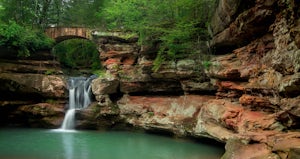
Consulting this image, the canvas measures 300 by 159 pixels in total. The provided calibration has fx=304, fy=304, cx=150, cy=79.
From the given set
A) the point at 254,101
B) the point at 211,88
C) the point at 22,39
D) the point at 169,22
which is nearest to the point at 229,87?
the point at 254,101

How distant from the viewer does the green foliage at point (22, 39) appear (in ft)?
54.5

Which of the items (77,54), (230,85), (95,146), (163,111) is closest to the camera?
(230,85)

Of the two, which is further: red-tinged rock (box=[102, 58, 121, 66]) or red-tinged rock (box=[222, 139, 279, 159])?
red-tinged rock (box=[102, 58, 121, 66])

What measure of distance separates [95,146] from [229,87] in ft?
19.1

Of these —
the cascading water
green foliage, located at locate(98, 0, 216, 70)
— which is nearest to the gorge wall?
the cascading water

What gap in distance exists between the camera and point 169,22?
14.8m

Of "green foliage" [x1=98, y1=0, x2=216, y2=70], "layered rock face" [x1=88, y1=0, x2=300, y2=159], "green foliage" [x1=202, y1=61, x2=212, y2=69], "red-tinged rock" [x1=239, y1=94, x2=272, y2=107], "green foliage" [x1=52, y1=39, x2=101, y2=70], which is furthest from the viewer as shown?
"green foliage" [x1=52, y1=39, x2=101, y2=70]

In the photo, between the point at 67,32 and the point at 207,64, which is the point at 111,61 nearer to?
the point at 67,32

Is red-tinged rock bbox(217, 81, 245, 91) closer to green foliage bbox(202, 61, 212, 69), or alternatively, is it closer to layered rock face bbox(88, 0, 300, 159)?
layered rock face bbox(88, 0, 300, 159)

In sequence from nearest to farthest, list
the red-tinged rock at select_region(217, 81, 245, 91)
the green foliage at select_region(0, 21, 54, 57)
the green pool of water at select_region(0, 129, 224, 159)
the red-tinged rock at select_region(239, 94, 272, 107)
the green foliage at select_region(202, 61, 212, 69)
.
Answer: the red-tinged rock at select_region(239, 94, 272, 107) < the red-tinged rock at select_region(217, 81, 245, 91) < the green pool of water at select_region(0, 129, 224, 159) < the green foliage at select_region(202, 61, 212, 69) < the green foliage at select_region(0, 21, 54, 57)

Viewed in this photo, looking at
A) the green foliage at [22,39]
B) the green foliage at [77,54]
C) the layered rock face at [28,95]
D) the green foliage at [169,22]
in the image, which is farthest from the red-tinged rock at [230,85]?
the green foliage at [77,54]

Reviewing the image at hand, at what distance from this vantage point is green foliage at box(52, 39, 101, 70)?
24969 mm

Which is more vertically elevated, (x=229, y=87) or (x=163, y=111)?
(x=229, y=87)

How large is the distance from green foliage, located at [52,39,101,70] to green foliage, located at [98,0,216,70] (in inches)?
374
